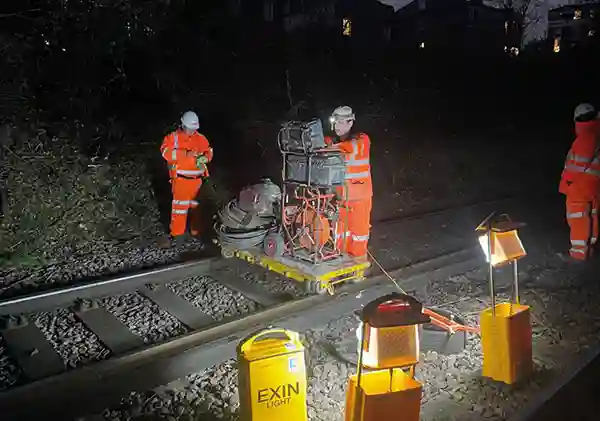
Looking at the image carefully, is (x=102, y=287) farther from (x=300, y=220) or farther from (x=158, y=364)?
(x=300, y=220)

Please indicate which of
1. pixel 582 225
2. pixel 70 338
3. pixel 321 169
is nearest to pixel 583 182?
pixel 582 225

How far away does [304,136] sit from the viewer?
20.5ft

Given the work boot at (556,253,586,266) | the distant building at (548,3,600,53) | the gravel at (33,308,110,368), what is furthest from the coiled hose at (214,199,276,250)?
the distant building at (548,3,600,53)

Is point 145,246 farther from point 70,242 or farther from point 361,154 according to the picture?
point 361,154

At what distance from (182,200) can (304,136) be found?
3151 millimetres

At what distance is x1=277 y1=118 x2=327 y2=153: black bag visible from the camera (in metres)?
6.26

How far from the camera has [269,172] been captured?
46.5 feet

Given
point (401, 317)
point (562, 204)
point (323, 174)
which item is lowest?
point (562, 204)

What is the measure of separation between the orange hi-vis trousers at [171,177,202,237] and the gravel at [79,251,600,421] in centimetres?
358

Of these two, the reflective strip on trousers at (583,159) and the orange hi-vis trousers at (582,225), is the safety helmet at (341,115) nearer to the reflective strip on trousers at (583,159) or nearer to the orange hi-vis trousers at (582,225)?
the reflective strip on trousers at (583,159)

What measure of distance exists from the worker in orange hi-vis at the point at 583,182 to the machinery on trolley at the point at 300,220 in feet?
11.2

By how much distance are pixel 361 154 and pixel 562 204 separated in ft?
27.4

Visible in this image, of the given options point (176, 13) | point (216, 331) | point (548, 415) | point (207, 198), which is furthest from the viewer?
point (176, 13)

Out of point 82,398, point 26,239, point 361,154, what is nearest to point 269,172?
point 26,239
